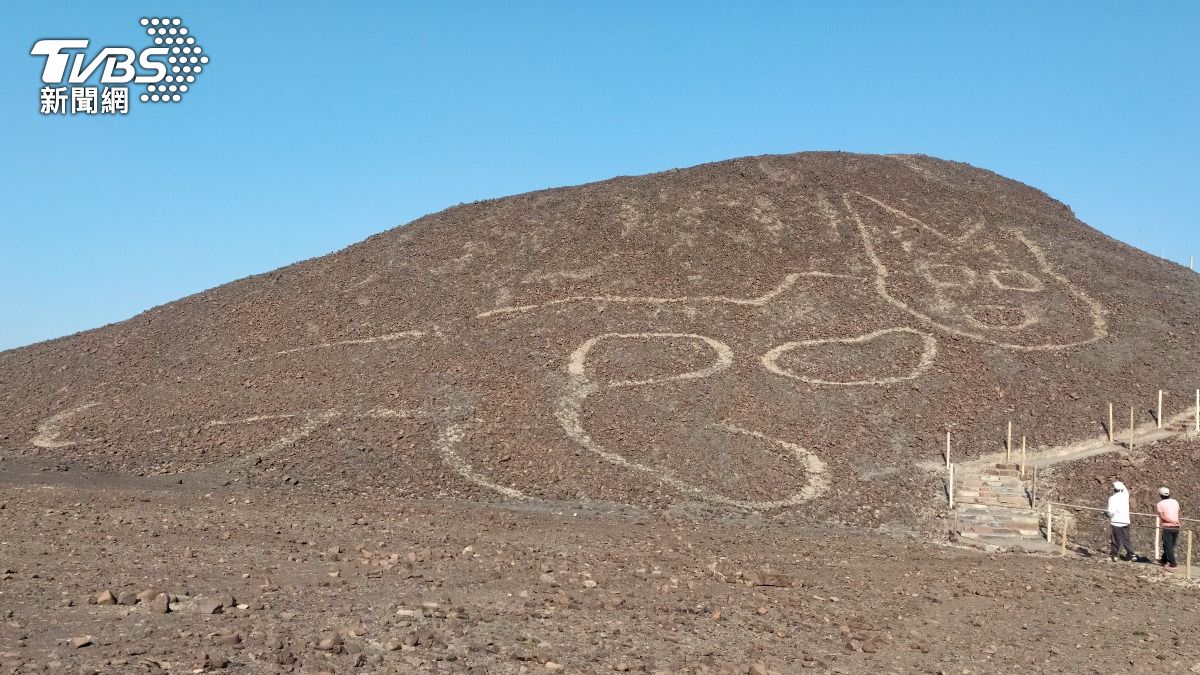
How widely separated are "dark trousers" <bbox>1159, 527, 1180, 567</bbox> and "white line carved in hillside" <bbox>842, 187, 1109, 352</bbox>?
32.4 feet

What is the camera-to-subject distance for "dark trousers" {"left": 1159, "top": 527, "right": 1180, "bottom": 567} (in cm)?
1528

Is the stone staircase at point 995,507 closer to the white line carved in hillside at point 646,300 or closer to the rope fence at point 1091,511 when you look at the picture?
the rope fence at point 1091,511

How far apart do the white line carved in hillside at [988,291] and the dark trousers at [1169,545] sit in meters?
9.89

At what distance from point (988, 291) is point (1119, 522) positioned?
12.8 metres

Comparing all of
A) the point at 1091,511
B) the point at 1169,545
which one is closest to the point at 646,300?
the point at 1091,511

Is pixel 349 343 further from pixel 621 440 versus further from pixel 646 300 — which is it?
pixel 621 440

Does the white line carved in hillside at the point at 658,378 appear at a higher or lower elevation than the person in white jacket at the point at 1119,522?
higher

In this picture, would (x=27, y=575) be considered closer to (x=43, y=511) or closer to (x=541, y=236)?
(x=43, y=511)

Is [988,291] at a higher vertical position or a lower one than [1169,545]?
higher

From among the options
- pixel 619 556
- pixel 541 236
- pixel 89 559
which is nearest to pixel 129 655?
pixel 89 559

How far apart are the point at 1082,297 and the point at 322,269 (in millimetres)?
22548

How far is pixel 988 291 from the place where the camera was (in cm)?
2781

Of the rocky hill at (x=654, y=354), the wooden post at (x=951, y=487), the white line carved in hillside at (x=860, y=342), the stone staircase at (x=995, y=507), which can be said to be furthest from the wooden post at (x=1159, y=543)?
the white line carved in hillside at (x=860, y=342)

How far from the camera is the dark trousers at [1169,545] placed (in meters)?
15.3
